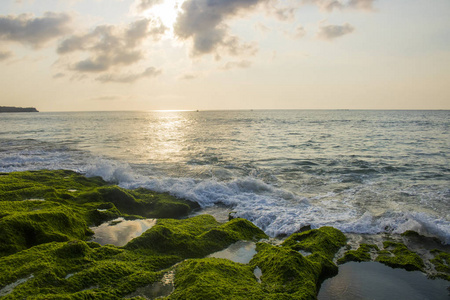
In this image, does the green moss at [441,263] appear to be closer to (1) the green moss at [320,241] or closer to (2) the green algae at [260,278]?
(1) the green moss at [320,241]

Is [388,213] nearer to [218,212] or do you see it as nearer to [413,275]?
[413,275]

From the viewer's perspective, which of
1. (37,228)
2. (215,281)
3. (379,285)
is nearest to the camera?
(215,281)

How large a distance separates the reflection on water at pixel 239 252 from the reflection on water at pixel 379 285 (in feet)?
5.46

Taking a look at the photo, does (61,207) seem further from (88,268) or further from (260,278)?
(260,278)

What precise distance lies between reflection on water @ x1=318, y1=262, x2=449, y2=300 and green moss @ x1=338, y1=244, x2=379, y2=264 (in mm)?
257

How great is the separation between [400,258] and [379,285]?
1.47 metres

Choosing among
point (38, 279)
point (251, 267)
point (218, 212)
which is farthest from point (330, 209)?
point (38, 279)

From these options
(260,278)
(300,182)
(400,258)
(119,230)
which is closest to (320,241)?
(400,258)

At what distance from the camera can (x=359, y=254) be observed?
6.50 m

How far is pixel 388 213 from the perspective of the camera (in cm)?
946

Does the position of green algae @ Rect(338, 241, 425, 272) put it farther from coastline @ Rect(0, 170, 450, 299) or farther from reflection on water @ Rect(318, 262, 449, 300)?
reflection on water @ Rect(318, 262, 449, 300)

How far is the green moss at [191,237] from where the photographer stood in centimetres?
609

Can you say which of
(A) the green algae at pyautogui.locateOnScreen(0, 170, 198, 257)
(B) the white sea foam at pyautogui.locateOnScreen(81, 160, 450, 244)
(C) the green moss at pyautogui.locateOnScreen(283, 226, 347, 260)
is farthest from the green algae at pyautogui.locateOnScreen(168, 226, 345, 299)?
(A) the green algae at pyautogui.locateOnScreen(0, 170, 198, 257)

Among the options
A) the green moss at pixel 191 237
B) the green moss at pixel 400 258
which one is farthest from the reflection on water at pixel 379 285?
the green moss at pixel 191 237
